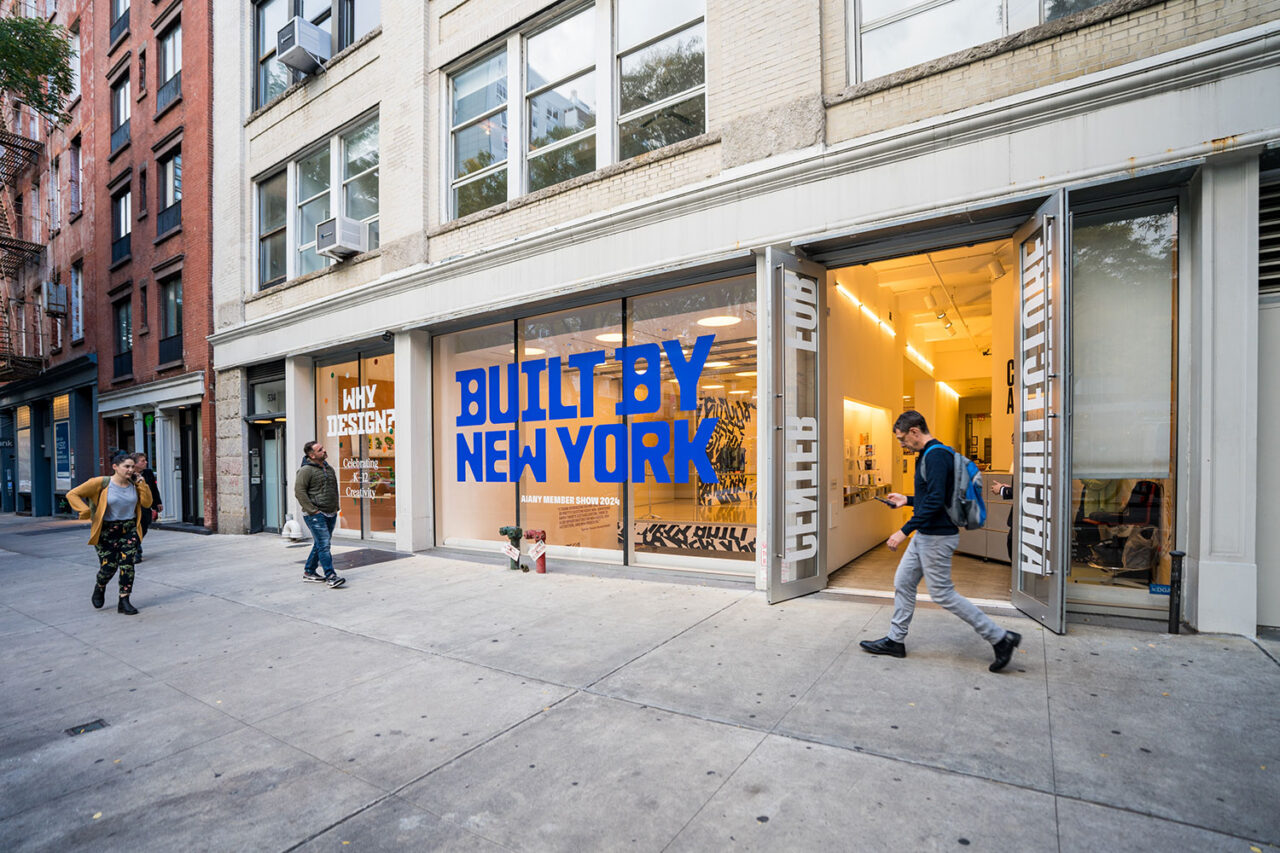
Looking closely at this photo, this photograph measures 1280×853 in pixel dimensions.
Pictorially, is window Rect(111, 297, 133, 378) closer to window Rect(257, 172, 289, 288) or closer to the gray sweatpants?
window Rect(257, 172, 289, 288)

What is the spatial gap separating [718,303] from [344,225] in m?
7.65

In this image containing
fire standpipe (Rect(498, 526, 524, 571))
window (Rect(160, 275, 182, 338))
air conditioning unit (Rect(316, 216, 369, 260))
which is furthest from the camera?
window (Rect(160, 275, 182, 338))

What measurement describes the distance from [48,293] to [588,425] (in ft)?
76.7

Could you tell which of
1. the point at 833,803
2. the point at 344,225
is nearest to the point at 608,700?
the point at 833,803

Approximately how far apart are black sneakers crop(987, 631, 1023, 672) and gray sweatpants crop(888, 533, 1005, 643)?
0.10 ft

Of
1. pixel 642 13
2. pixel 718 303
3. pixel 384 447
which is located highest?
pixel 642 13

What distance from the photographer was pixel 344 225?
11805mm

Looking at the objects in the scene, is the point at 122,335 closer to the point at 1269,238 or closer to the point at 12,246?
the point at 12,246

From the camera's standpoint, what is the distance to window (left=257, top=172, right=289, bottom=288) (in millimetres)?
14266

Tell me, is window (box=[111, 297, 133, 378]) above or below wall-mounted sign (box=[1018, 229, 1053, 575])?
above

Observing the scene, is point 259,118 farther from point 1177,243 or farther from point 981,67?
point 1177,243

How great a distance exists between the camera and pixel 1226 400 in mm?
5082

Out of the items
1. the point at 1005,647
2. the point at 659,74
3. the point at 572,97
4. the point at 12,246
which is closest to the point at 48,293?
the point at 12,246

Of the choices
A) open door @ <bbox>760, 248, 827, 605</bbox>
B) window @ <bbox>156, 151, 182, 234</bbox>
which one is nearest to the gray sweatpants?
open door @ <bbox>760, 248, 827, 605</bbox>
